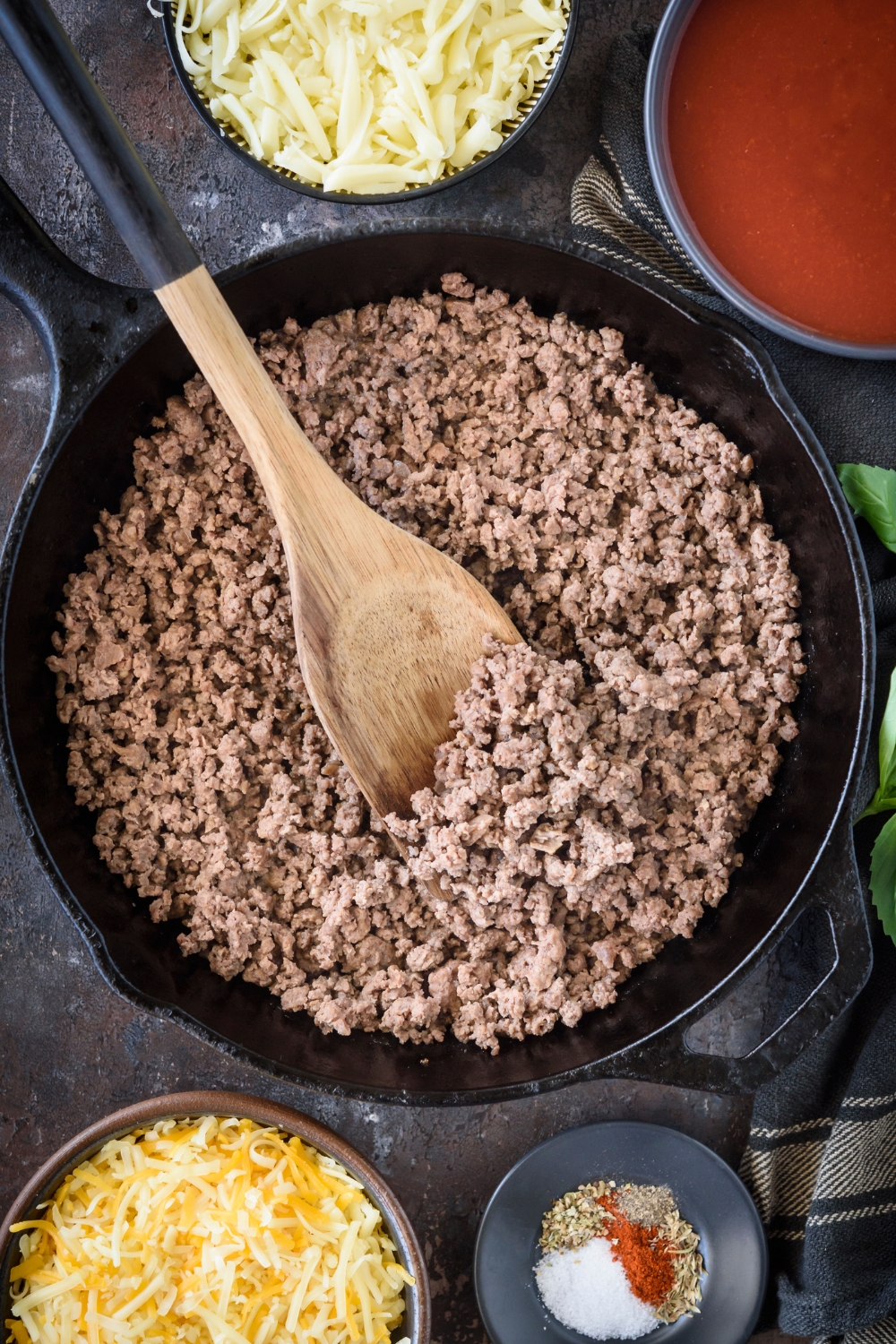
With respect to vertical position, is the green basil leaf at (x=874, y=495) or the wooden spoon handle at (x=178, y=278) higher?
the wooden spoon handle at (x=178, y=278)

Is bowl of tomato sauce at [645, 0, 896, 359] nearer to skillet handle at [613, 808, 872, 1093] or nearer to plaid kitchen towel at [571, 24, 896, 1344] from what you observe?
plaid kitchen towel at [571, 24, 896, 1344]

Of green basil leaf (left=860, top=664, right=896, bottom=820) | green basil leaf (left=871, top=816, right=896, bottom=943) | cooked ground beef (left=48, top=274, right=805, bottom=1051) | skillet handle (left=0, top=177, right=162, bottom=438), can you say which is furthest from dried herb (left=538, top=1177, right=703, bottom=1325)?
skillet handle (left=0, top=177, right=162, bottom=438)

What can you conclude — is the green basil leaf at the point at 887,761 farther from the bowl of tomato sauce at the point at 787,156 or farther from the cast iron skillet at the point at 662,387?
the bowl of tomato sauce at the point at 787,156

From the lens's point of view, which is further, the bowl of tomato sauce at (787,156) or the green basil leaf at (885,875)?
the green basil leaf at (885,875)

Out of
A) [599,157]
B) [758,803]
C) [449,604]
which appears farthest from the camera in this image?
[599,157]

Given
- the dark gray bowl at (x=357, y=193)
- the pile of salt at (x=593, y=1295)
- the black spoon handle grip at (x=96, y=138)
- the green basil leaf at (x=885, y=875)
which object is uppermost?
the black spoon handle grip at (x=96, y=138)

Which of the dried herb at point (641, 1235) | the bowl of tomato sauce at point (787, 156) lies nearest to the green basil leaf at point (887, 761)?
the bowl of tomato sauce at point (787, 156)

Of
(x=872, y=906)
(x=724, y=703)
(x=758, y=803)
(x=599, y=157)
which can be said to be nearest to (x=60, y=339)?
(x=599, y=157)

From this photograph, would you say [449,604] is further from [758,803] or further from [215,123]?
[215,123]
